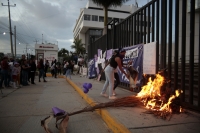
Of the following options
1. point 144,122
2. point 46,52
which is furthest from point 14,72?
point 46,52

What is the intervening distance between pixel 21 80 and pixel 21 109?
702 cm

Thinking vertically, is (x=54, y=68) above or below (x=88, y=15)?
below

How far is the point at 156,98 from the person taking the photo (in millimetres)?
4633

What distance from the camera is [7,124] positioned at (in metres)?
4.29

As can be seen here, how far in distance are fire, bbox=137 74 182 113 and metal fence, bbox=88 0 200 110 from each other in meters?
0.46

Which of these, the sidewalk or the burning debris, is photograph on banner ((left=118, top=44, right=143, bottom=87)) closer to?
the burning debris

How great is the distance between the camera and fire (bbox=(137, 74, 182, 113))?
444 cm

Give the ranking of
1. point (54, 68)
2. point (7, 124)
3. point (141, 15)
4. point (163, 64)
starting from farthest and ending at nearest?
point (54, 68) → point (141, 15) → point (163, 64) → point (7, 124)

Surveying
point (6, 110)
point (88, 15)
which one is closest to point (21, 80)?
point (6, 110)

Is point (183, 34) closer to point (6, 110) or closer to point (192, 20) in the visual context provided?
point (192, 20)

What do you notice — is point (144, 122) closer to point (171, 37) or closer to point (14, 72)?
point (171, 37)

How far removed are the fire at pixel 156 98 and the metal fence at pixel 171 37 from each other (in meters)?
0.46

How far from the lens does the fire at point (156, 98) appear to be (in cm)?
444

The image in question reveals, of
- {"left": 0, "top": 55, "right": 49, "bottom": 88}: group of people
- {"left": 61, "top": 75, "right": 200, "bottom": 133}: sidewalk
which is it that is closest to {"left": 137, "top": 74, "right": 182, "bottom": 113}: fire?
{"left": 61, "top": 75, "right": 200, "bottom": 133}: sidewalk
